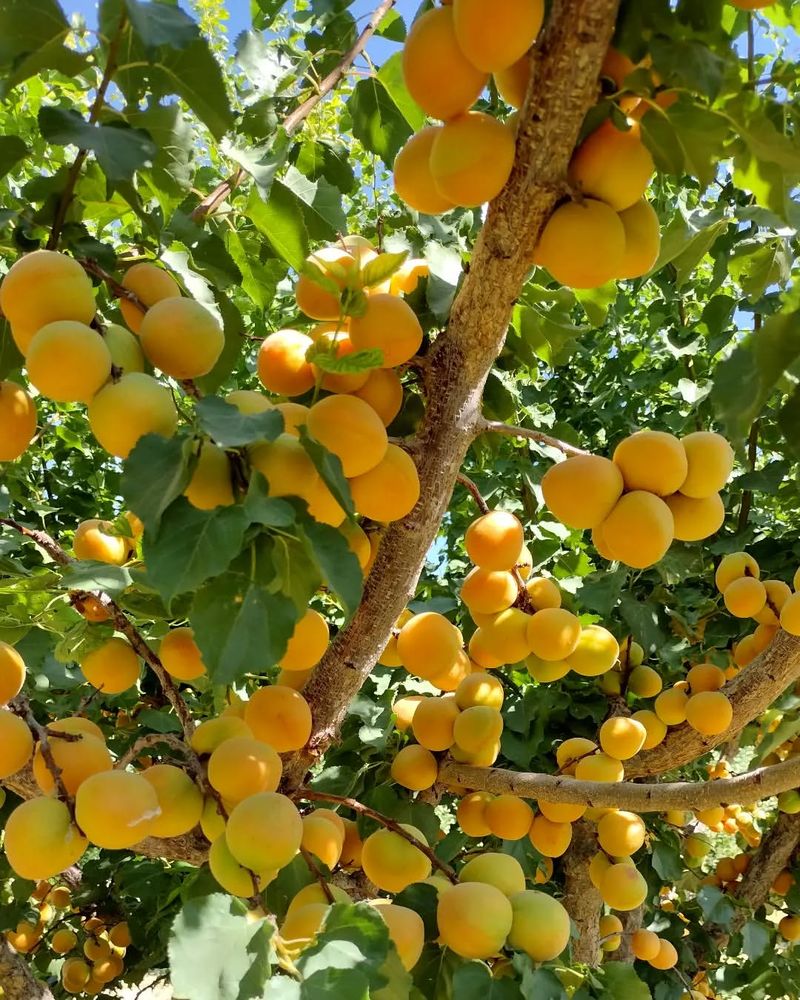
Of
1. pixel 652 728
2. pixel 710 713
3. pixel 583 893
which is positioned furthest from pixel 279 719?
pixel 583 893

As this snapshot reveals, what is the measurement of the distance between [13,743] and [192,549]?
0.56m

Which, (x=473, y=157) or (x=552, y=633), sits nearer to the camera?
(x=473, y=157)

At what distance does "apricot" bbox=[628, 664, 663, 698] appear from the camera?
8.48 feet

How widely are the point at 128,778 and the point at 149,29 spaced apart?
848 millimetres

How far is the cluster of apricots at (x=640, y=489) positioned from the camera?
1205 mm

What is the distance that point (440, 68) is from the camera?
0.90 m

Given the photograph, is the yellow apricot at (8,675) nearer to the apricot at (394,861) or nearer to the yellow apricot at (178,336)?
the yellow apricot at (178,336)

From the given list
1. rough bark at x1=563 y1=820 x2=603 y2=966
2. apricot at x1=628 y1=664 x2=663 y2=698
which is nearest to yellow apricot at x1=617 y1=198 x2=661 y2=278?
apricot at x1=628 y1=664 x2=663 y2=698

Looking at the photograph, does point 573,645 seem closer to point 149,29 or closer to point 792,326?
point 792,326

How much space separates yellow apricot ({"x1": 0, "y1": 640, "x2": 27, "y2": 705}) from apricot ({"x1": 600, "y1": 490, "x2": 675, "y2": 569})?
900 millimetres

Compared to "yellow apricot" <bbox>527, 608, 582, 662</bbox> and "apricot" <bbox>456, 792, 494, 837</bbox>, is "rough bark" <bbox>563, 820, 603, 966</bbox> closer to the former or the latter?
"apricot" <bbox>456, 792, 494, 837</bbox>

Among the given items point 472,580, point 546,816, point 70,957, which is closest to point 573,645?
point 472,580

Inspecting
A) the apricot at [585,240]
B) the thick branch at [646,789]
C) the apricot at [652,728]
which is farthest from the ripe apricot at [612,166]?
the apricot at [652,728]

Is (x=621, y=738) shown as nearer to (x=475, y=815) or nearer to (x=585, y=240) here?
(x=475, y=815)
